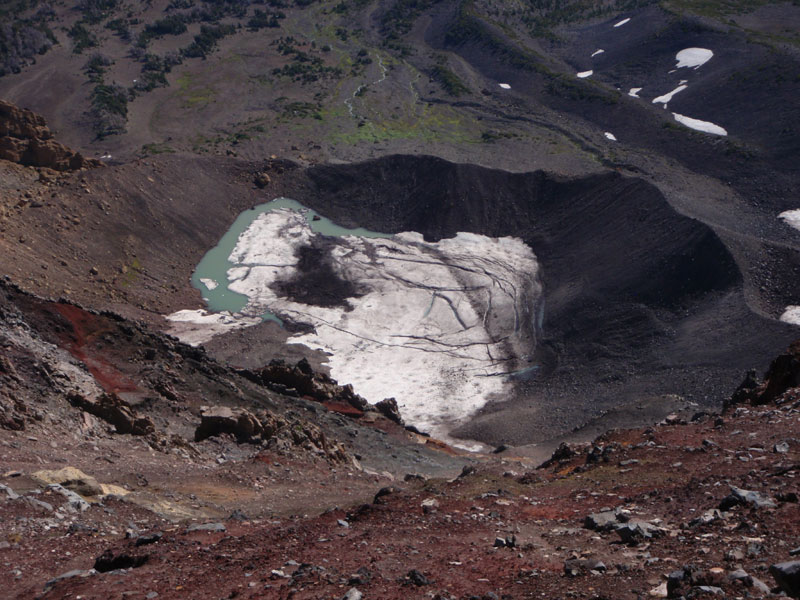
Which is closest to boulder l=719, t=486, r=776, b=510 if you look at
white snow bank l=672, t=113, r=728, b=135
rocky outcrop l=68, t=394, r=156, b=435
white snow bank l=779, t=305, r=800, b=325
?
rocky outcrop l=68, t=394, r=156, b=435

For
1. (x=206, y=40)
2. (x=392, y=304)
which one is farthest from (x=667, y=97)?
(x=206, y=40)

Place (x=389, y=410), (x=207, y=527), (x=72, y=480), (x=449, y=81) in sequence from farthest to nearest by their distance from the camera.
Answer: (x=449, y=81), (x=389, y=410), (x=72, y=480), (x=207, y=527)

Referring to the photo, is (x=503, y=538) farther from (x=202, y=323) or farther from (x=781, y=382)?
(x=202, y=323)

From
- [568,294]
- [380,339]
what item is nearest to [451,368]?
[380,339]

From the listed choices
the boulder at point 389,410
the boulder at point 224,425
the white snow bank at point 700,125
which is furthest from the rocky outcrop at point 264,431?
the white snow bank at point 700,125

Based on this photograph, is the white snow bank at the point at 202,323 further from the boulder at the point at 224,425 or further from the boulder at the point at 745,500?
the boulder at the point at 745,500
